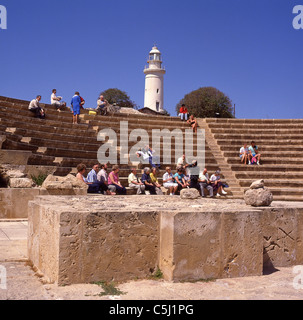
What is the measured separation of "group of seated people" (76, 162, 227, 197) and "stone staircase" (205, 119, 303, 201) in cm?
150

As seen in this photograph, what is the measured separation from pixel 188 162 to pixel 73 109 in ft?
14.4

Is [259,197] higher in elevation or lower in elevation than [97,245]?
higher

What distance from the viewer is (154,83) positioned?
56.0 metres

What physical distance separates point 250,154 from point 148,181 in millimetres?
5331

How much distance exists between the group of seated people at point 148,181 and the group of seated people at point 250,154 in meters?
2.29

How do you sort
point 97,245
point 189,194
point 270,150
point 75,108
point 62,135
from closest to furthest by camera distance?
point 97,245
point 189,194
point 62,135
point 75,108
point 270,150

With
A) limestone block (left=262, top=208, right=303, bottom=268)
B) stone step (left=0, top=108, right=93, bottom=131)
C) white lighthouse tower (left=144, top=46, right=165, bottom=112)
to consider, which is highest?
white lighthouse tower (left=144, top=46, right=165, bottom=112)

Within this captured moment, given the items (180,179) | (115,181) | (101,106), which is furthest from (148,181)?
(101,106)

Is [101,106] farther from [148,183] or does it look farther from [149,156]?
[148,183]

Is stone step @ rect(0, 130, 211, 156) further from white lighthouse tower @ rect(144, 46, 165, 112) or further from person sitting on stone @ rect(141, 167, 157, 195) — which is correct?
white lighthouse tower @ rect(144, 46, 165, 112)

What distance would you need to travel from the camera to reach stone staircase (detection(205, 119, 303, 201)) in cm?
1420

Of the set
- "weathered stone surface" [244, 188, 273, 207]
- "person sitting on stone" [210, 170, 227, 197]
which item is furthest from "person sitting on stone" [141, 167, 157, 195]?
"weathered stone surface" [244, 188, 273, 207]
